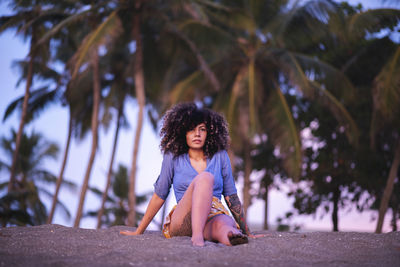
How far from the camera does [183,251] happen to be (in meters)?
2.66

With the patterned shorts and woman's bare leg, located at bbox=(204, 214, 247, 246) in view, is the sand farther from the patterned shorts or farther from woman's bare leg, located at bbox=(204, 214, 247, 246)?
the patterned shorts

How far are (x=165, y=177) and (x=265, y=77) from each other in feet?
31.9

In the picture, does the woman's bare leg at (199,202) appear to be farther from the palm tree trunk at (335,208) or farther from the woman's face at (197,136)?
the palm tree trunk at (335,208)

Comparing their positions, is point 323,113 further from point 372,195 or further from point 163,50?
point 163,50

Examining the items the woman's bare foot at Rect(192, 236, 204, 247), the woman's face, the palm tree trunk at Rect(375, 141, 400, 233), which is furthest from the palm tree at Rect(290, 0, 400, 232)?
the woman's bare foot at Rect(192, 236, 204, 247)

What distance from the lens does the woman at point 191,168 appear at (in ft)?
10.8

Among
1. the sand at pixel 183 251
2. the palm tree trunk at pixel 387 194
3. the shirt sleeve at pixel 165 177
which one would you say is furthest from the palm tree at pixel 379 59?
the shirt sleeve at pixel 165 177

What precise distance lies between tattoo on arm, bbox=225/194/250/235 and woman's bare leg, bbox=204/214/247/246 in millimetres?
123

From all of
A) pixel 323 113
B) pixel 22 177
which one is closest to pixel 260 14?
pixel 323 113

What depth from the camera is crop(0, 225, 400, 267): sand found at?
2445 mm

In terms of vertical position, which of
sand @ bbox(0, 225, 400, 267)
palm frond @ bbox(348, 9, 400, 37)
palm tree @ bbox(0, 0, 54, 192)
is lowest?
sand @ bbox(0, 225, 400, 267)

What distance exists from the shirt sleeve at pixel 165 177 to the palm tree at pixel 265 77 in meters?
7.18

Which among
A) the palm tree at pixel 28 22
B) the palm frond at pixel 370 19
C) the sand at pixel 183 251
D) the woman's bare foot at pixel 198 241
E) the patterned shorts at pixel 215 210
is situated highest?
the palm tree at pixel 28 22

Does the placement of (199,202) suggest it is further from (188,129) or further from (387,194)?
(387,194)
